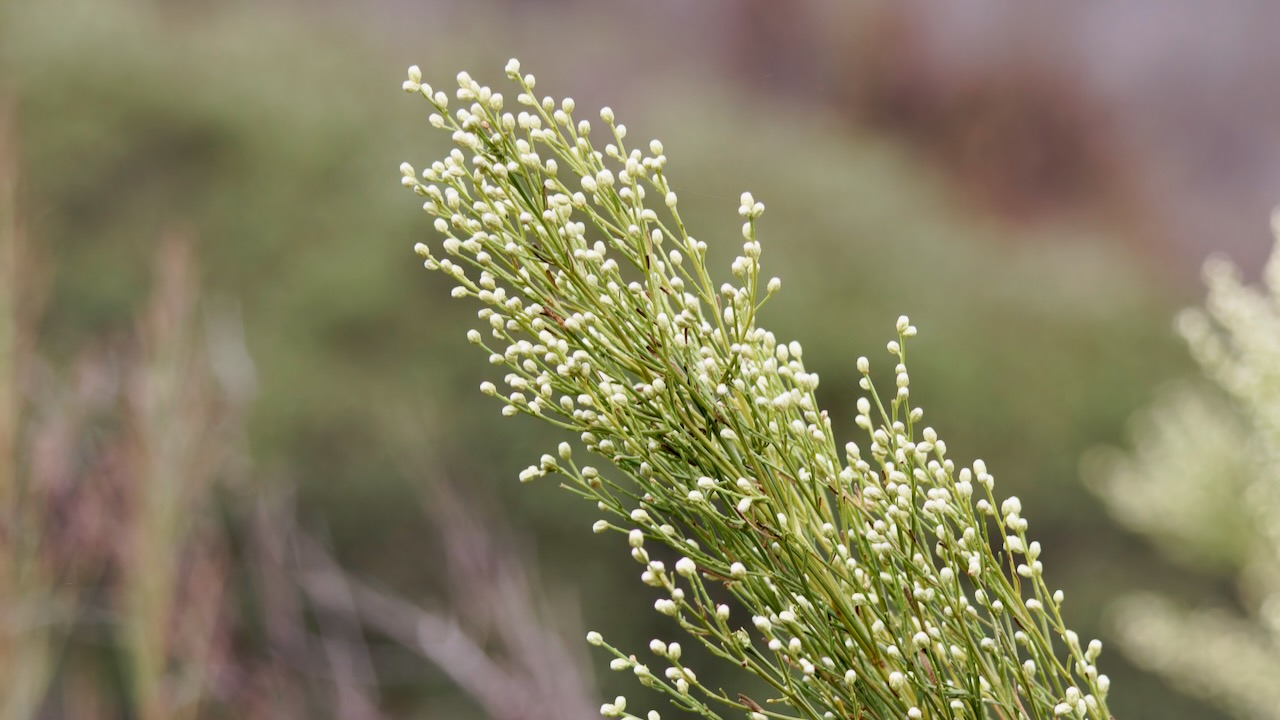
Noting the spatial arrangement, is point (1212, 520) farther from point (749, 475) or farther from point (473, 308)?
point (473, 308)

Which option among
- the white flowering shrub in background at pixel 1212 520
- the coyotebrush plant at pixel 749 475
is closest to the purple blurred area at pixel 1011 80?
the white flowering shrub in background at pixel 1212 520

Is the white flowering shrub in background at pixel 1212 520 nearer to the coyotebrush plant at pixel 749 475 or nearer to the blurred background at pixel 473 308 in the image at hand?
the coyotebrush plant at pixel 749 475

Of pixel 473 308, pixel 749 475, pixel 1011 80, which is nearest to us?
pixel 749 475

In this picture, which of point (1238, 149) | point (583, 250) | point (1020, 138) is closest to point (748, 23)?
point (1020, 138)

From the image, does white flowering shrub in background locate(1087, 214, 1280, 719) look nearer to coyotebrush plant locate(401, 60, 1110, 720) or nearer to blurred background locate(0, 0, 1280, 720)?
coyotebrush plant locate(401, 60, 1110, 720)

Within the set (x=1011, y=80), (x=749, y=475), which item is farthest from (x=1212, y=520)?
(x=1011, y=80)

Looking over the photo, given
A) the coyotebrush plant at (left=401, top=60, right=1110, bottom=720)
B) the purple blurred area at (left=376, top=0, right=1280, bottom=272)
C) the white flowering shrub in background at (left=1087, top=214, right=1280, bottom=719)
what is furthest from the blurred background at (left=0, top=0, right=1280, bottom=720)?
the coyotebrush plant at (left=401, top=60, right=1110, bottom=720)
